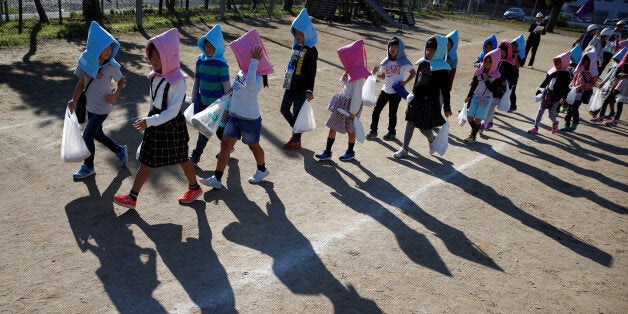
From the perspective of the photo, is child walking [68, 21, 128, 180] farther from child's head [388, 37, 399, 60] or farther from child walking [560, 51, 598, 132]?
child walking [560, 51, 598, 132]

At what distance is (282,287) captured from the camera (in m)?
3.97

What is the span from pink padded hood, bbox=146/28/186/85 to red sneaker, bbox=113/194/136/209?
1.32m

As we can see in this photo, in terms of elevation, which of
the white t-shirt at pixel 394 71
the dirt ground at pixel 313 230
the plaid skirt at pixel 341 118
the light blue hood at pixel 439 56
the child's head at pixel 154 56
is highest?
the light blue hood at pixel 439 56

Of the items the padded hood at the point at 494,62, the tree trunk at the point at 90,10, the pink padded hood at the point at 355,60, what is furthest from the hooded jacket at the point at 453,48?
the tree trunk at the point at 90,10

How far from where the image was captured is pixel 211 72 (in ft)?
18.3

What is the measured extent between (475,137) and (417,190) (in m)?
2.84

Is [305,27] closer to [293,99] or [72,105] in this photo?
[293,99]

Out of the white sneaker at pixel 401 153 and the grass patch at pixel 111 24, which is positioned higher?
the grass patch at pixel 111 24

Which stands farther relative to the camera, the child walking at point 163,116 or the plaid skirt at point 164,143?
the plaid skirt at point 164,143

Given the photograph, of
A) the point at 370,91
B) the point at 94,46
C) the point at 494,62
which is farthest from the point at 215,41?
the point at 494,62

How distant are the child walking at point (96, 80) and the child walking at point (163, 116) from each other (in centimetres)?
72

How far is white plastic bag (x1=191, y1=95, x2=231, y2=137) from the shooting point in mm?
5148

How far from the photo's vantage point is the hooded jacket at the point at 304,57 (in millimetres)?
6445

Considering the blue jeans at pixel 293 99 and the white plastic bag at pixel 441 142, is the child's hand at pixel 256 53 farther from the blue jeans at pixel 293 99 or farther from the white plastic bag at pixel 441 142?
the white plastic bag at pixel 441 142
